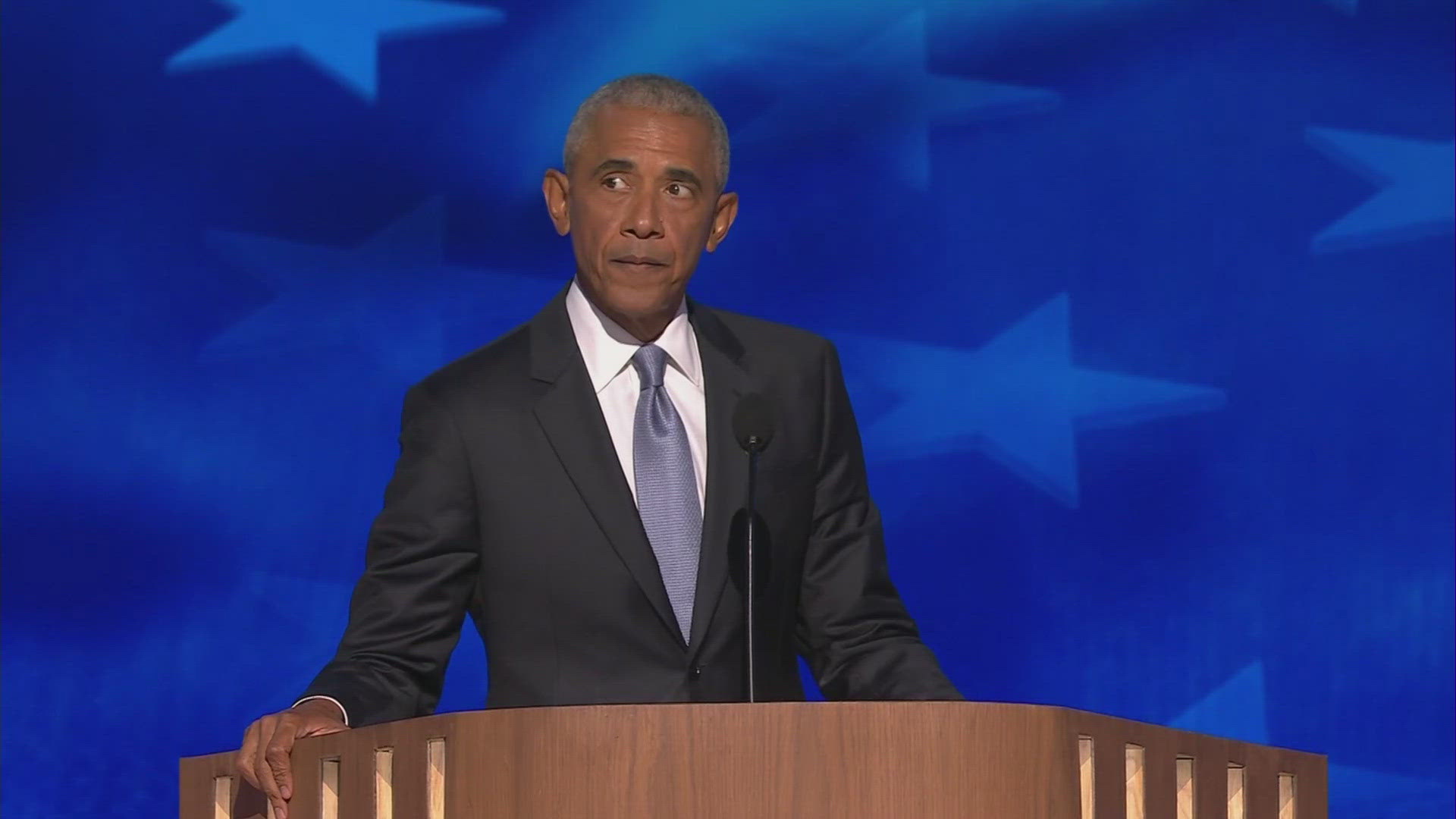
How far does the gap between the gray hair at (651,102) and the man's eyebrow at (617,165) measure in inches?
2.5

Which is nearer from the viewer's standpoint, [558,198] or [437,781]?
[437,781]

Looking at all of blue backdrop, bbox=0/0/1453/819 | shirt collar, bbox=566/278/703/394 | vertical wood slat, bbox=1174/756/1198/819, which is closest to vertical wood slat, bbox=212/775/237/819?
shirt collar, bbox=566/278/703/394

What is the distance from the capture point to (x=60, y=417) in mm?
3814

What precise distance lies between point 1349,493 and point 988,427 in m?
0.67

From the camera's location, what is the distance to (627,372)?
2.79 metres

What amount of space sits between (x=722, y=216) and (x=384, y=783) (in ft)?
3.51

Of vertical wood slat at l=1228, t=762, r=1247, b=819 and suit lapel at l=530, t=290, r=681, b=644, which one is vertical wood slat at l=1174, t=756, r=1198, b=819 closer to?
vertical wood slat at l=1228, t=762, r=1247, b=819

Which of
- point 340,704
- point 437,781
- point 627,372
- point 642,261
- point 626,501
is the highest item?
point 642,261

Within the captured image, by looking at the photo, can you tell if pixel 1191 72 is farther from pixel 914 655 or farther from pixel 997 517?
pixel 914 655

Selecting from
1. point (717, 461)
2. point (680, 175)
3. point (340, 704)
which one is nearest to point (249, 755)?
point (340, 704)

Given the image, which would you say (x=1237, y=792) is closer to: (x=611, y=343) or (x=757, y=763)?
(x=757, y=763)

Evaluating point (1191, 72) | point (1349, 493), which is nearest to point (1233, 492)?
point (1349, 493)

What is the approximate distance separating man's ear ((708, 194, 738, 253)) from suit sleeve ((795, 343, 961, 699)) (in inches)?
9.4

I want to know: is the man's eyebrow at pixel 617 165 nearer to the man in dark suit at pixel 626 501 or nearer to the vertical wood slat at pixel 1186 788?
the man in dark suit at pixel 626 501
